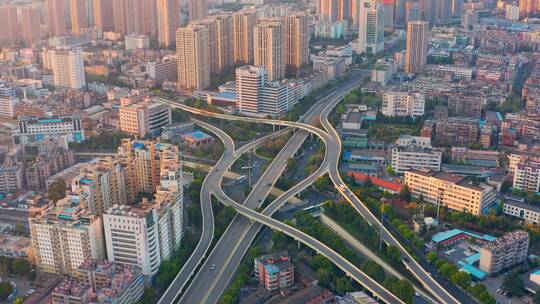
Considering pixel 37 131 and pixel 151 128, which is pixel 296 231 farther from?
pixel 37 131

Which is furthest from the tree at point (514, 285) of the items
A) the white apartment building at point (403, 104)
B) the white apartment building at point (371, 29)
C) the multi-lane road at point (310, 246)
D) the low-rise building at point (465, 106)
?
the white apartment building at point (371, 29)

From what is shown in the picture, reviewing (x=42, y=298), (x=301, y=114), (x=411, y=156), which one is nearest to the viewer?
(x=42, y=298)

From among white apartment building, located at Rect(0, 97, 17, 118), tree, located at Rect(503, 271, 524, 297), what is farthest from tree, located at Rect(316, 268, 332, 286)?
white apartment building, located at Rect(0, 97, 17, 118)

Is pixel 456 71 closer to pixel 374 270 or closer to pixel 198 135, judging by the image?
pixel 198 135

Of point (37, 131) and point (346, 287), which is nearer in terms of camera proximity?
point (346, 287)

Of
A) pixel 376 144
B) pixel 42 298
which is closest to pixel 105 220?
pixel 42 298

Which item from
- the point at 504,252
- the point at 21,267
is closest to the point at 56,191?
the point at 21,267

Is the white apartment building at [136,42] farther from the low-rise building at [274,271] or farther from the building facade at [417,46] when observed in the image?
the low-rise building at [274,271]
